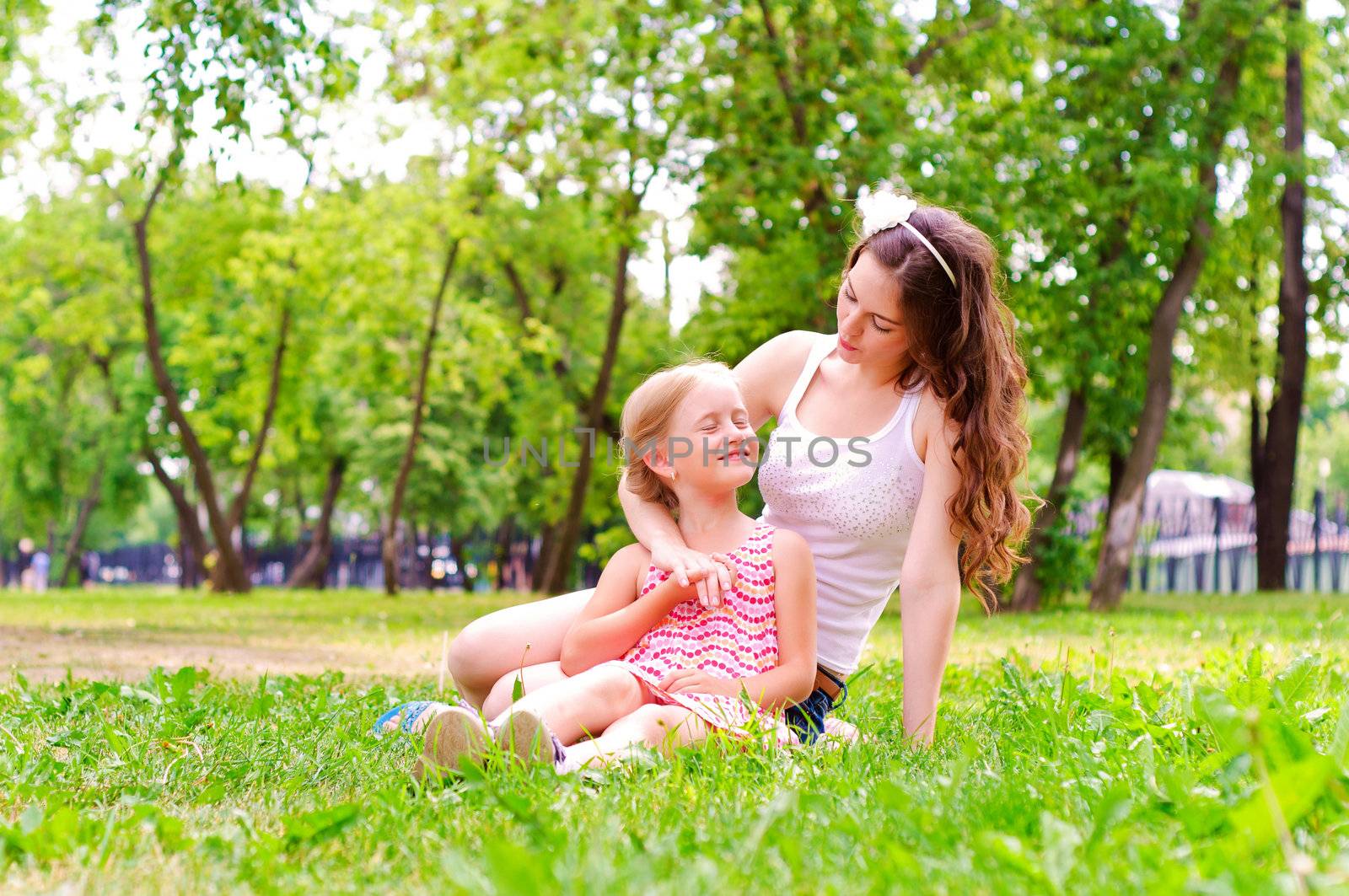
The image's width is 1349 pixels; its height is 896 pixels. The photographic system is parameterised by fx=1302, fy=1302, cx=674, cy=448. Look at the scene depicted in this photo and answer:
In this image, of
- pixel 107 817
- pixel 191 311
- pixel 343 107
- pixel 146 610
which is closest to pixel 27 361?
pixel 191 311

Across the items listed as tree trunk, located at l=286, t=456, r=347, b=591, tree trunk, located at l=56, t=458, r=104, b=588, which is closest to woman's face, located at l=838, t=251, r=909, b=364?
tree trunk, located at l=286, t=456, r=347, b=591

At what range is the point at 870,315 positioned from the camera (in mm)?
3377

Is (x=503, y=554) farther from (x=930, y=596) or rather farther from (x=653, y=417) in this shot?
(x=930, y=596)

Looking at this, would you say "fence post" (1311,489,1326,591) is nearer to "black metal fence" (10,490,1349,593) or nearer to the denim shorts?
"black metal fence" (10,490,1349,593)

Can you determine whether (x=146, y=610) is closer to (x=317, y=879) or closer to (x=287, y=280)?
(x=287, y=280)

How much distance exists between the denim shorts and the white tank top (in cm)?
9

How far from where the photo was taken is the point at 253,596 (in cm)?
1986

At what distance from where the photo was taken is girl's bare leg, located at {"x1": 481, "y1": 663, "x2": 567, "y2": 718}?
3.16m

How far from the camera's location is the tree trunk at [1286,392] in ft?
54.5

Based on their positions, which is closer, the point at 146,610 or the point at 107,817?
the point at 107,817

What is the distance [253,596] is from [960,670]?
1635 centimetres

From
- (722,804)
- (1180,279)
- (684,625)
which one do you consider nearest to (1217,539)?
(1180,279)

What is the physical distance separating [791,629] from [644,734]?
53 cm

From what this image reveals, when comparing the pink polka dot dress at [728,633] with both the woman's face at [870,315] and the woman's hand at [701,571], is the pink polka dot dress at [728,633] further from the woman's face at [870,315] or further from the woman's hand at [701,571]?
the woman's face at [870,315]
